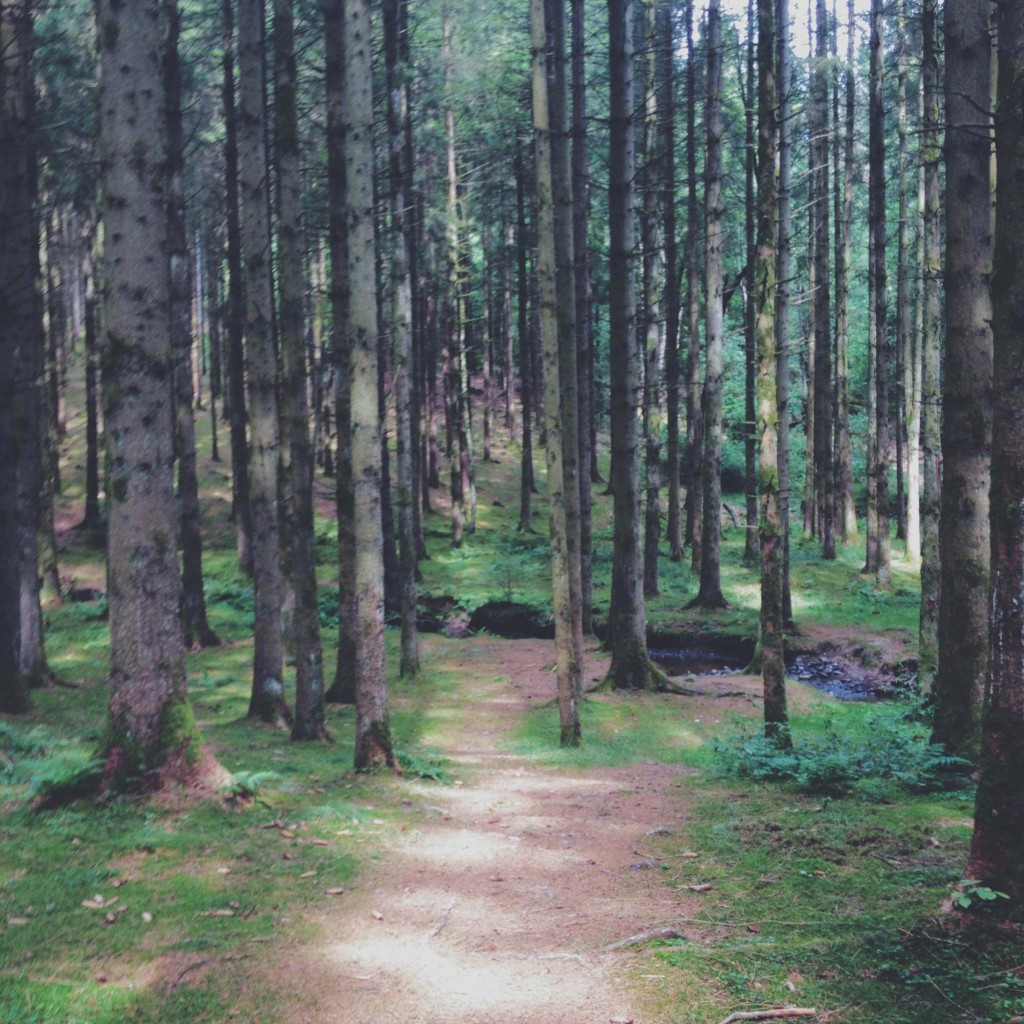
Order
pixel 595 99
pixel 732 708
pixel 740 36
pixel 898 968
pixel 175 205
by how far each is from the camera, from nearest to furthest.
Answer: pixel 898 968, pixel 732 708, pixel 175 205, pixel 740 36, pixel 595 99

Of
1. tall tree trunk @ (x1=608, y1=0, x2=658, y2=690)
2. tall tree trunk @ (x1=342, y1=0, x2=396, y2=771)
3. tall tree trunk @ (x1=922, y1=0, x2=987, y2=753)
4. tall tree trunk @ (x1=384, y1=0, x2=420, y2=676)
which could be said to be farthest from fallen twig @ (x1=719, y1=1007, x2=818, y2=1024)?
tall tree trunk @ (x1=384, y1=0, x2=420, y2=676)

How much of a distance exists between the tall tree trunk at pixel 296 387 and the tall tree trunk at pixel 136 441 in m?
4.57

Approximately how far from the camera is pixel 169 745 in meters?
7.29

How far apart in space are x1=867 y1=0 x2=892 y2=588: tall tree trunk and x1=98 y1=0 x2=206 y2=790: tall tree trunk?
17597mm

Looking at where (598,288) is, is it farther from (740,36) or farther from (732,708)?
(732,708)

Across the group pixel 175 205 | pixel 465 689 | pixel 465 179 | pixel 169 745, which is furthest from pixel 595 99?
pixel 169 745

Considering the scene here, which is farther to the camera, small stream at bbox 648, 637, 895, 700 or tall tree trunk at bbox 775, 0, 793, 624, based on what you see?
small stream at bbox 648, 637, 895, 700

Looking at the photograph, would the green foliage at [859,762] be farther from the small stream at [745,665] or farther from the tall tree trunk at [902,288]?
the tall tree trunk at [902,288]

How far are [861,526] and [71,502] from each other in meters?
30.7

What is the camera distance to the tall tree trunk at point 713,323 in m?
20.6

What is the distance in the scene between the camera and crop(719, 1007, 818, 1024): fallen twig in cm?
422

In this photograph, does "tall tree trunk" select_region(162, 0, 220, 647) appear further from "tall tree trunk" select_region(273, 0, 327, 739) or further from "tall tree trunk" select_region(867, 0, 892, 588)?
"tall tree trunk" select_region(867, 0, 892, 588)

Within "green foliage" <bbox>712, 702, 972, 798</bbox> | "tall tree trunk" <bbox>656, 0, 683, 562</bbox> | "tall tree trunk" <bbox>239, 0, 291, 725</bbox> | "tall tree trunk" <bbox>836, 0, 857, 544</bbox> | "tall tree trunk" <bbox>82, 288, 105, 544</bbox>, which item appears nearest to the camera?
"green foliage" <bbox>712, 702, 972, 798</bbox>

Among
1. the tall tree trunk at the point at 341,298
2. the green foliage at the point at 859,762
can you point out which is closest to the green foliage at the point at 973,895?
the green foliage at the point at 859,762
